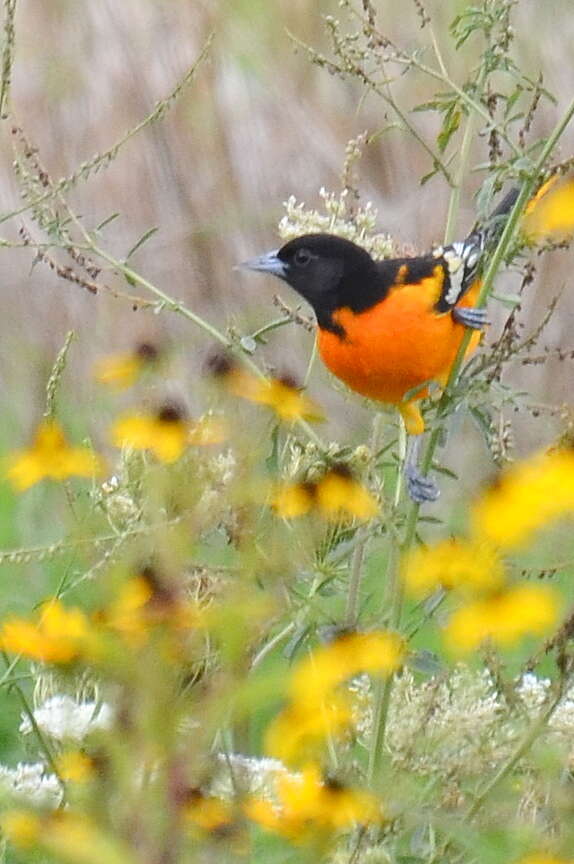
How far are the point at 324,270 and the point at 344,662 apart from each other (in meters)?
1.27

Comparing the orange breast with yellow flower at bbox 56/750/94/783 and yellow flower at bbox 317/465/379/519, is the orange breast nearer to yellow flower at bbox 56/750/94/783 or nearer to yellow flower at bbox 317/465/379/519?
yellow flower at bbox 317/465/379/519

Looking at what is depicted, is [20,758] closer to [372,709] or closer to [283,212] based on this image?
[372,709]

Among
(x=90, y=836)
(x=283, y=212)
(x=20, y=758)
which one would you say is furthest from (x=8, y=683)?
(x=283, y=212)

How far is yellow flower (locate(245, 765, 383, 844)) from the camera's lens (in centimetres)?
88

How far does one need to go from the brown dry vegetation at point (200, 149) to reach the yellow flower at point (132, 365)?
99.4 inches

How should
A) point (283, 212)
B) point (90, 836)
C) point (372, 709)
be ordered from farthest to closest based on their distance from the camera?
point (283, 212), point (372, 709), point (90, 836)

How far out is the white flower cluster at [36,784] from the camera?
1146mm

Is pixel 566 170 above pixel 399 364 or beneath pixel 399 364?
beneath

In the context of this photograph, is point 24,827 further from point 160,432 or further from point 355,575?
point 355,575

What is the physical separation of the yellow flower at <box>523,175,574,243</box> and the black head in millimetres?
687

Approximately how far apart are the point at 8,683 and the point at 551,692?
421 millimetres

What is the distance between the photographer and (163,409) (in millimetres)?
1090

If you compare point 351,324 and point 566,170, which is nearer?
point 566,170

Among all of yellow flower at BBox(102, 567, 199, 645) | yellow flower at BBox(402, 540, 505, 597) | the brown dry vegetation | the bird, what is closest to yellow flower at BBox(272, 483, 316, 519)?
yellow flower at BBox(402, 540, 505, 597)
